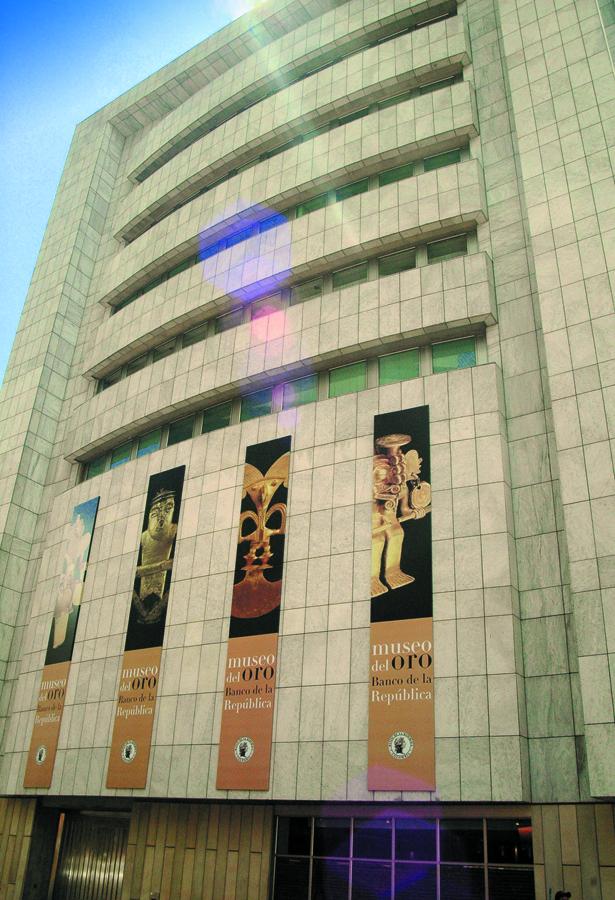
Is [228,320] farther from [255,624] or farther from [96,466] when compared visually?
[255,624]

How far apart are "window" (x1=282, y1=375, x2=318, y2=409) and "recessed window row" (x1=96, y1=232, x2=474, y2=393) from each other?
396cm

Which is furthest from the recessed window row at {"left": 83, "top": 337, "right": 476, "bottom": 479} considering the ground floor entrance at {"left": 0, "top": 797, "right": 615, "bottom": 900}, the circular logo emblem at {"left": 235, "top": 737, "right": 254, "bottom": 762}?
the ground floor entrance at {"left": 0, "top": 797, "right": 615, "bottom": 900}

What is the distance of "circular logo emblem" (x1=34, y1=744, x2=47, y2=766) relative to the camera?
29.4m

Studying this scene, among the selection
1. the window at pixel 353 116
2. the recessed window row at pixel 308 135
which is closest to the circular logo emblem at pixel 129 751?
the recessed window row at pixel 308 135

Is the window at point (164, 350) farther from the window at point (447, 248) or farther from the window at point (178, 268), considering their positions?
the window at point (447, 248)

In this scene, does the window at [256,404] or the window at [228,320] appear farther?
the window at [228,320]

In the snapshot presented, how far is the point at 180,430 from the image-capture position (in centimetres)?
3353

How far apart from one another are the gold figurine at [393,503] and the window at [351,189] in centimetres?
1317

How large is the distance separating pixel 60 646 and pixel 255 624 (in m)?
10.8

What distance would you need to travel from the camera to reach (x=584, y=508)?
20.5 metres

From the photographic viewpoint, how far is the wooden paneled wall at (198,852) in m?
23.5

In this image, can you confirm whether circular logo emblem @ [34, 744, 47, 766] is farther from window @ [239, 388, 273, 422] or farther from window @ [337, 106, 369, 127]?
window @ [337, 106, 369, 127]

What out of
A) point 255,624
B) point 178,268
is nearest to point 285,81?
point 178,268

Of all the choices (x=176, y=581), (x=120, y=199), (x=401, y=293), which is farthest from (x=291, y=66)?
(x=176, y=581)
